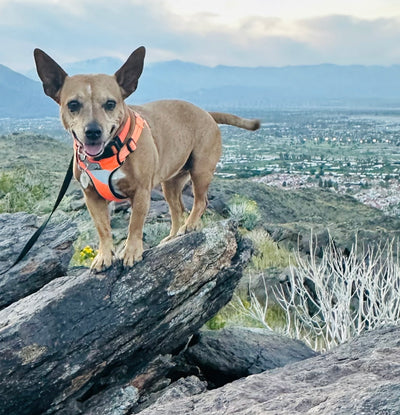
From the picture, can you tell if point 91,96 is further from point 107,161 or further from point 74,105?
point 107,161

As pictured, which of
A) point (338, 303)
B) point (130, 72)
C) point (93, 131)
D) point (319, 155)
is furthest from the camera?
point (319, 155)

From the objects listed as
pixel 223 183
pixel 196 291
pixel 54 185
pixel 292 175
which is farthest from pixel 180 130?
pixel 292 175

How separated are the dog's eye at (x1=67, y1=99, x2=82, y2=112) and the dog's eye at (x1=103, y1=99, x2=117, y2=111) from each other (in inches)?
8.2

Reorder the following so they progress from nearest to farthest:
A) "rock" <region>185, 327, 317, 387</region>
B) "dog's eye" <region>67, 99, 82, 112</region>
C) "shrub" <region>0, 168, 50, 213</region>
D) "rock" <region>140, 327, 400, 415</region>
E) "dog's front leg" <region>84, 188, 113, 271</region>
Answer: "rock" <region>140, 327, 400, 415</region>
"dog's eye" <region>67, 99, 82, 112</region>
"dog's front leg" <region>84, 188, 113, 271</region>
"rock" <region>185, 327, 317, 387</region>
"shrub" <region>0, 168, 50, 213</region>

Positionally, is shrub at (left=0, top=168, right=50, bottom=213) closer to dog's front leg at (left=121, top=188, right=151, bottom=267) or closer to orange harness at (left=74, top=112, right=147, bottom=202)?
dog's front leg at (left=121, top=188, right=151, bottom=267)

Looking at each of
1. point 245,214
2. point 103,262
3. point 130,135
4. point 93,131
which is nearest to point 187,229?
point 103,262

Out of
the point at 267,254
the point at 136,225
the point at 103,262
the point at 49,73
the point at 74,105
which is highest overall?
the point at 49,73

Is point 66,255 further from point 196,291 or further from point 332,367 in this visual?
point 332,367

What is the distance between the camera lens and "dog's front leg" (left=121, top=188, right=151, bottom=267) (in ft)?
17.8

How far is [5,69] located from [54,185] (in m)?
146

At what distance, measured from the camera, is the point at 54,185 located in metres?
23.0

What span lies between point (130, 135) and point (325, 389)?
8.54 ft

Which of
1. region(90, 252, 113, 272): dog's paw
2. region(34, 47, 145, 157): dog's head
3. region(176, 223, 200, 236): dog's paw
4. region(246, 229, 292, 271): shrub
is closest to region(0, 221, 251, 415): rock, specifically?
region(90, 252, 113, 272): dog's paw

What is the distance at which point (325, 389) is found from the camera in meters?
4.04
